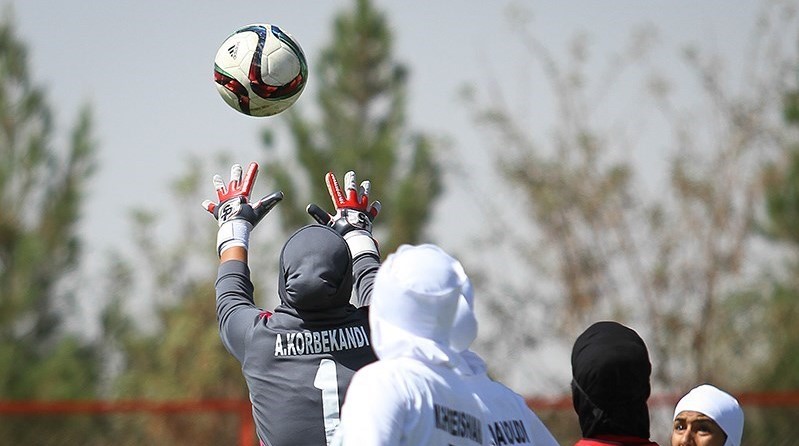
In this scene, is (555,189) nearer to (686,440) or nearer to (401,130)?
(401,130)

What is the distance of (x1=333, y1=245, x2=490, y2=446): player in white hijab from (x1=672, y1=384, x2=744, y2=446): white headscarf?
229 cm

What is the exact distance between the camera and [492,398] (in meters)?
3.16

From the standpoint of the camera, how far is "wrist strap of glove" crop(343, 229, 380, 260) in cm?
514

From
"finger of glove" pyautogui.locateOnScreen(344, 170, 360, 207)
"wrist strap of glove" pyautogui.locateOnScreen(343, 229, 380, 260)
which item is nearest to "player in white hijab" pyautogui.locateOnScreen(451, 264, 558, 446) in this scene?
"wrist strap of glove" pyautogui.locateOnScreen(343, 229, 380, 260)

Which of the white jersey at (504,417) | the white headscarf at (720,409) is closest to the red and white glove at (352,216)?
the white headscarf at (720,409)

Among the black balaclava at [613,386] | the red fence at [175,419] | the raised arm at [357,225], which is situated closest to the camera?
the black balaclava at [613,386]

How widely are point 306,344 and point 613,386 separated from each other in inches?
41.2

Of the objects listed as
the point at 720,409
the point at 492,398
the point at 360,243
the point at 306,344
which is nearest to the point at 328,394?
the point at 306,344

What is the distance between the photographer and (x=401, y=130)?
23.9 meters

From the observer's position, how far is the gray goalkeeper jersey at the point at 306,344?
4117 mm

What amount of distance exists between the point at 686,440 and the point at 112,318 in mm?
20061

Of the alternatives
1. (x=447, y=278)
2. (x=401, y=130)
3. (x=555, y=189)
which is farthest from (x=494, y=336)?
(x=447, y=278)

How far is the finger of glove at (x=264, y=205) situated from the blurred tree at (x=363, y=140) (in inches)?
674

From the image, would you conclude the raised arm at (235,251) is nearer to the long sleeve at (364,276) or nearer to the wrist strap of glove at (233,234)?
the wrist strap of glove at (233,234)
